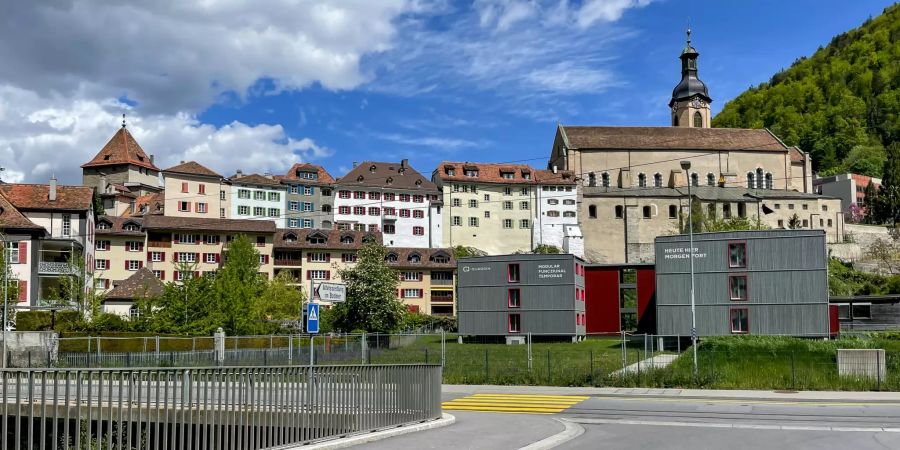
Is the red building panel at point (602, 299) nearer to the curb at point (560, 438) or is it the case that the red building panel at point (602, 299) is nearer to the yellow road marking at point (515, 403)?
the yellow road marking at point (515, 403)

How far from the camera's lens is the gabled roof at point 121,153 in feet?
434

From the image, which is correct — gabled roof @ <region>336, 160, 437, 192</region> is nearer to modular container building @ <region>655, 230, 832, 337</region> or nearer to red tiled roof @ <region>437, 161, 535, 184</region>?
red tiled roof @ <region>437, 161, 535, 184</region>

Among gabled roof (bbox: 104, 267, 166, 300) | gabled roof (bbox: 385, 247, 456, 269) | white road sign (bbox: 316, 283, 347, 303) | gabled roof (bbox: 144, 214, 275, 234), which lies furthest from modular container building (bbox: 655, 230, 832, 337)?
gabled roof (bbox: 144, 214, 275, 234)

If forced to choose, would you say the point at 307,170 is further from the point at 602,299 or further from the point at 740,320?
the point at 740,320

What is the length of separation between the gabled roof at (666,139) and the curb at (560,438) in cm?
11940

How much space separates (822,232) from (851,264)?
74802 mm

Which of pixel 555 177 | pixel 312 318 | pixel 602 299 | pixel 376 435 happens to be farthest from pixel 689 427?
pixel 555 177

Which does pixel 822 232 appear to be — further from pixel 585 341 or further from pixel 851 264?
pixel 851 264

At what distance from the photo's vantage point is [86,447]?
1144 centimetres

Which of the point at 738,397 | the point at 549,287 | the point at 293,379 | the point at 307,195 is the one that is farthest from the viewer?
the point at 307,195

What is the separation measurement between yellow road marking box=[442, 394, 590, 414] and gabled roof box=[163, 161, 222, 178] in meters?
88.4

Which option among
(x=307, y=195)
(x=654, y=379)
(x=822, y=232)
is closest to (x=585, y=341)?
(x=822, y=232)

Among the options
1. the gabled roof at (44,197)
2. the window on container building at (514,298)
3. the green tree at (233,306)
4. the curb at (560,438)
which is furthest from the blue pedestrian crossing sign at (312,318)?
the gabled roof at (44,197)

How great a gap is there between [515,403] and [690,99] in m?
133
